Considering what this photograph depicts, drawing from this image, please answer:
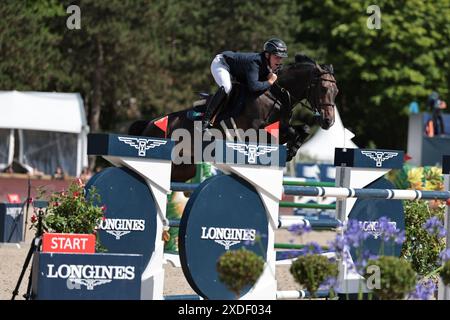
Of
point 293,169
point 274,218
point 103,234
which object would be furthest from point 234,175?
point 293,169

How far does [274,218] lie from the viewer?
522cm

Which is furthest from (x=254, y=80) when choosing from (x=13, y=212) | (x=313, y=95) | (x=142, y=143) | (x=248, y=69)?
(x=13, y=212)

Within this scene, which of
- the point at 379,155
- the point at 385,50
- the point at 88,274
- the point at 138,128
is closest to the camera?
the point at 88,274

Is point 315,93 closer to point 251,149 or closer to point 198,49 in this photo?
point 251,149

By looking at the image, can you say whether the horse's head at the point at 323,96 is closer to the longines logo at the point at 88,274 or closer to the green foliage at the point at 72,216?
the green foliage at the point at 72,216

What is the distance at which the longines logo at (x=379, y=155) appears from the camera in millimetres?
5926

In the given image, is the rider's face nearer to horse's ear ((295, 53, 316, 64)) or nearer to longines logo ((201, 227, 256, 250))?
horse's ear ((295, 53, 316, 64))

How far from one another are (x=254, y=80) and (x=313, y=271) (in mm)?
3514

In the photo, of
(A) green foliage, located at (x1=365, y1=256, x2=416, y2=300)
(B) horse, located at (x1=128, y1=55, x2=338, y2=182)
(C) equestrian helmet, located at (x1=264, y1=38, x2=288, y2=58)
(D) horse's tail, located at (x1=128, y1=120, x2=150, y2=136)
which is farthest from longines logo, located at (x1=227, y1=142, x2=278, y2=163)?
(D) horse's tail, located at (x1=128, y1=120, x2=150, y2=136)

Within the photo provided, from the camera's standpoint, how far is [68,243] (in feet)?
15.0

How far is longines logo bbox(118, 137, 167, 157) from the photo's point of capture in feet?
16.8

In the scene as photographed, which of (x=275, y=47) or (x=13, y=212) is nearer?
(x=275, y=47)

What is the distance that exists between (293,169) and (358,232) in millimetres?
14860

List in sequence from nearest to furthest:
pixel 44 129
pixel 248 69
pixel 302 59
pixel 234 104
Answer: pixel 248 69, pixel 234 104, pixel 302 59, pixel 44 129
